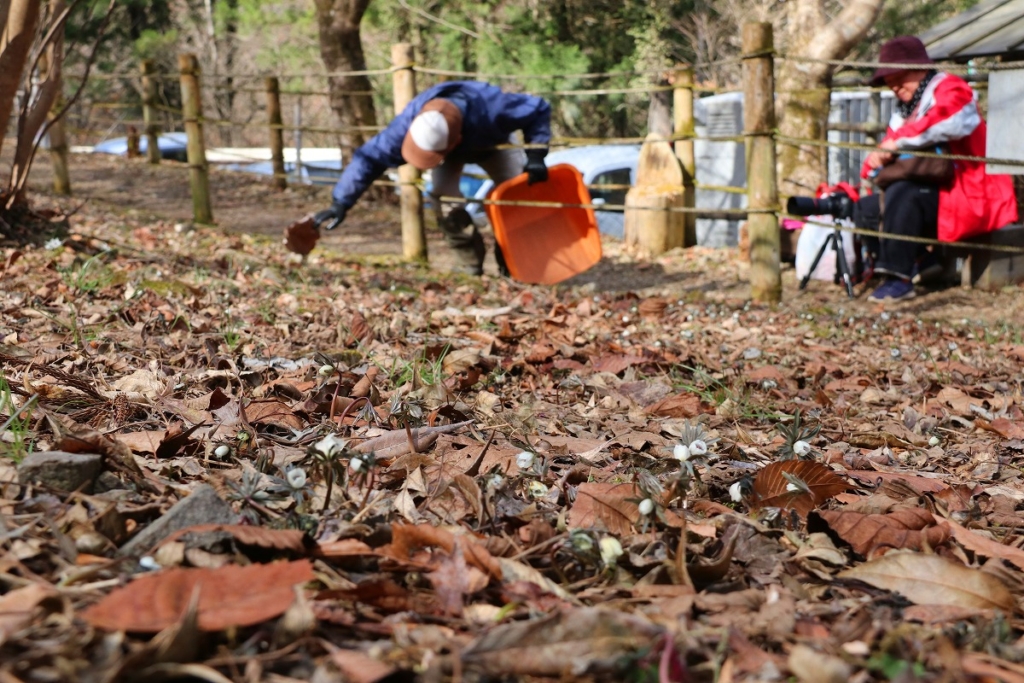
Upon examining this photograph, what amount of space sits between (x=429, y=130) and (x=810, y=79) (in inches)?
160

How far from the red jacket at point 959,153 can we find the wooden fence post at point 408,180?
3072mm

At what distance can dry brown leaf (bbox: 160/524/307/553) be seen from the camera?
136 cm

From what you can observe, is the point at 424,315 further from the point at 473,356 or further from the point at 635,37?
the point at 635,37

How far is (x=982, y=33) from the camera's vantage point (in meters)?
6.61

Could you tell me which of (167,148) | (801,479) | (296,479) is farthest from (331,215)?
(167,148)

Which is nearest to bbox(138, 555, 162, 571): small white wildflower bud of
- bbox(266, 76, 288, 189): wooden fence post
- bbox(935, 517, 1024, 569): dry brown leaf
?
bbox(935, 517, 1024, 569): dry brown leaf

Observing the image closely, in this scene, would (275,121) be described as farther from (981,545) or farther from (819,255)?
(981,545)

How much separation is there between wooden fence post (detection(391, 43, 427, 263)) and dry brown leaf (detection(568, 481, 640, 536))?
5.50 meters

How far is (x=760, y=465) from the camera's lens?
2076mm

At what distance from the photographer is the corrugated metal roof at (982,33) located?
6.23 m

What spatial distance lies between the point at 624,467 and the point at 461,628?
81 cm

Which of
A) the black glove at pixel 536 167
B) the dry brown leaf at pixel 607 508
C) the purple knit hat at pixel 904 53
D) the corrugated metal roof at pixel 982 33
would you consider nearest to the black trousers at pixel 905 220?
the purple knit hat at pixel 904 53

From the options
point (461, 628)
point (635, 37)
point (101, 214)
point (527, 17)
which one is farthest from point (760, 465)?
point (635, 37)

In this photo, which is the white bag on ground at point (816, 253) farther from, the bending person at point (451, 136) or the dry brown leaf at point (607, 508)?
the dry brown leaf at point (607, 508)
